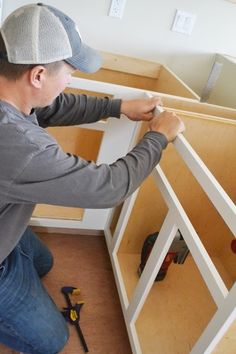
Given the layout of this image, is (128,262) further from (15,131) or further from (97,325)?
(15,131)

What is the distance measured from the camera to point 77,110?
108 centimetres

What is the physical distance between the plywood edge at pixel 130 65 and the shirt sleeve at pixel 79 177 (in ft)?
3.05

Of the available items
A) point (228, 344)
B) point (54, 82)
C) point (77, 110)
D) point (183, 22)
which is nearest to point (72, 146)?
point (77, 110)

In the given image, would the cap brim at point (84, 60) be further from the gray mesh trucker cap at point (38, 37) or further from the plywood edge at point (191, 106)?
the plywood edge at point (191, 106)

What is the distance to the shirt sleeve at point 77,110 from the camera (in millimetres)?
1063

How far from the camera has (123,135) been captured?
1220mm

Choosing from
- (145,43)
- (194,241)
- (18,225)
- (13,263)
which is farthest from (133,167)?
(145,43)

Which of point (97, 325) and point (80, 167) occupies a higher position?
point (80, 167)

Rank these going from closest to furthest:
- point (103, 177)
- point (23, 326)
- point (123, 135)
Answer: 1. point (103, 177)
2. point (23, 326)
3. point (123, 135)

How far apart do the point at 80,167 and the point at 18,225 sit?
25cm

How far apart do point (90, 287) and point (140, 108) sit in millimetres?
749

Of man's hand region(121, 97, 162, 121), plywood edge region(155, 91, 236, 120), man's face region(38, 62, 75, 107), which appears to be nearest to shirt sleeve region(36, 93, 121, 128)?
man's hand region(121, 97, 162, 121)

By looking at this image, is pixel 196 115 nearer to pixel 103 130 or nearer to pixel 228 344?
pixel 103 130

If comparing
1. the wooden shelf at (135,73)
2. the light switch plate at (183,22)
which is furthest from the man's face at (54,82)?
the light switch plate at (183,22)
